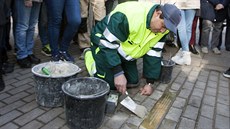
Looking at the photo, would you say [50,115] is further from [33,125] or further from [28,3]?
[28,3]

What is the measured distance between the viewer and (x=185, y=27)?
5.22 metres

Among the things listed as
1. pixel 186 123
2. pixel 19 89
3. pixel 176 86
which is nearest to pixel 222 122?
pixel 186 123

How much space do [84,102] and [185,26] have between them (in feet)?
11.1

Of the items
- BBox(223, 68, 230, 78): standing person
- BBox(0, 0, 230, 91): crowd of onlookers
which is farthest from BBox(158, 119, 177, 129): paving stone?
BBox(223, 68, 230, 78): standing person

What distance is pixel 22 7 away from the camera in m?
3.77

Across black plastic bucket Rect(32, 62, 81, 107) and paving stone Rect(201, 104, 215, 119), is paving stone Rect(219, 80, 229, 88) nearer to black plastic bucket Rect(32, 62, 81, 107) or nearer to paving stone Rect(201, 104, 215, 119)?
paving stone Rect(201, 104, 215, 119)

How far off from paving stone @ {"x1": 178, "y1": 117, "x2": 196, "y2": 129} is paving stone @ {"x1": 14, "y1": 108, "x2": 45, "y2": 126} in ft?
4.87

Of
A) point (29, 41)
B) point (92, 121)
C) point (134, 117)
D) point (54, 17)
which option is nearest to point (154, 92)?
point (134, 117)

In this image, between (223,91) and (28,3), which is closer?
(28,3)

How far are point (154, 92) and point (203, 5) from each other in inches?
115

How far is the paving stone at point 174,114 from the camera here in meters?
3.10

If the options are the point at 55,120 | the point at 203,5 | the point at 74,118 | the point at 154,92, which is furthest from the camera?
the point at 203,5

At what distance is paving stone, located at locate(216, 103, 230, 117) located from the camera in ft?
11.0

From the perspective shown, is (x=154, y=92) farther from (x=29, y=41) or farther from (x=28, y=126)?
(x=29, y=41)
